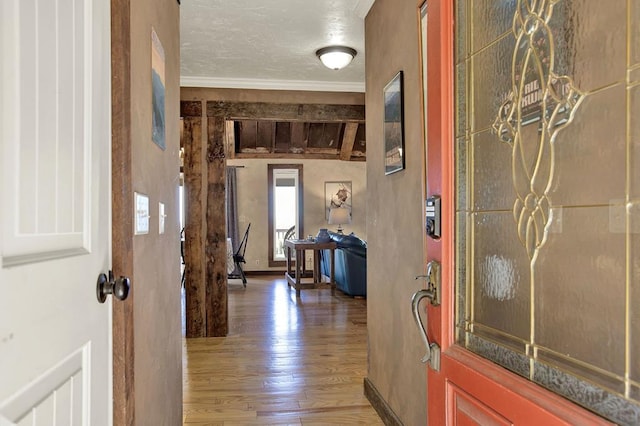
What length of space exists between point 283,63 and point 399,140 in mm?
2072

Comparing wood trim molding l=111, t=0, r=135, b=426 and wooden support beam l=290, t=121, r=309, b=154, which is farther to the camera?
wooden support beam l=290, t=121, r=309, b=154

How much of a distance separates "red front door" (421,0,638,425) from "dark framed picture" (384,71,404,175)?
1047mm

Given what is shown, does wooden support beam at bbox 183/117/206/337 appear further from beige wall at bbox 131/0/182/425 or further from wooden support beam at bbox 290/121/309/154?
wooden support beam at bbox 290/121/309/154

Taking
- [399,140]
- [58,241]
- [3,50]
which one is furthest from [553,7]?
[399,140]

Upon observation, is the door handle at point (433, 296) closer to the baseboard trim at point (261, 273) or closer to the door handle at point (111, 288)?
the door handle at point (111, 288)

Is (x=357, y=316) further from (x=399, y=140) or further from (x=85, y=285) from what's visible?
(x=85, y=285)

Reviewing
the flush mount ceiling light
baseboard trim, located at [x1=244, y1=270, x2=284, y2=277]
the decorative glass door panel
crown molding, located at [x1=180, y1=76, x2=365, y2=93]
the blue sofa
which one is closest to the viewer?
the decorative glass door panel

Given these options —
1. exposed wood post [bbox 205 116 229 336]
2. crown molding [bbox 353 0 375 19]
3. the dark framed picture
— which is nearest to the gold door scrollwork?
the dark framed picture

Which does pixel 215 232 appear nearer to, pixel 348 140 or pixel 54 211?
pixel 54 211

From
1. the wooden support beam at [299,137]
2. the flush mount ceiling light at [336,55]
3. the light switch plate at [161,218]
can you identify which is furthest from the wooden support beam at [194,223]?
the wooden support beam at [299,137]

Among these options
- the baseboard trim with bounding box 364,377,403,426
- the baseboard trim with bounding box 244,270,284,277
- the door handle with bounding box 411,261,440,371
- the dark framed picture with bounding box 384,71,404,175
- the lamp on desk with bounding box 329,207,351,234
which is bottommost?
the baseboard trim with bounding box 244,270,284,277

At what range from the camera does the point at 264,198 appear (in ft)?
29.2

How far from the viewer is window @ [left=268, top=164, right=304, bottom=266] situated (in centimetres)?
884

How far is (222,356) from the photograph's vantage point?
12.0 feet
